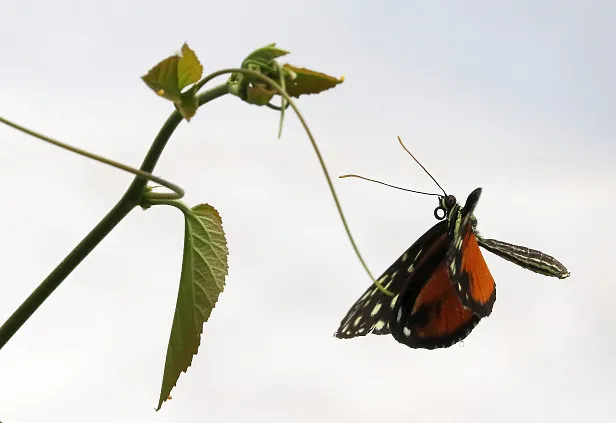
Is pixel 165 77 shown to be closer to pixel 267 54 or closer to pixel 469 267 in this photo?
pixel 267 54

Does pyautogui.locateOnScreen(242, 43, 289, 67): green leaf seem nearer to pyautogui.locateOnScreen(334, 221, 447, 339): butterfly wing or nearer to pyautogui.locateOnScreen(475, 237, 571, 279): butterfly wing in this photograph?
pyautogui.locateOnScreen(334, 221, 447, 339): butterfly wing

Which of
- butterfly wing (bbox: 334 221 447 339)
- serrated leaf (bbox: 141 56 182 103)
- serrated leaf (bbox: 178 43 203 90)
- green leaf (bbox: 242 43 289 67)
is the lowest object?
serrated leaf (bbox: 141 56 182 103)

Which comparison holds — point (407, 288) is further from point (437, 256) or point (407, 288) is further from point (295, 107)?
point (295, 107)

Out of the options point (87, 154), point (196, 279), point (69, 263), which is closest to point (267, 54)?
point (87, 154)

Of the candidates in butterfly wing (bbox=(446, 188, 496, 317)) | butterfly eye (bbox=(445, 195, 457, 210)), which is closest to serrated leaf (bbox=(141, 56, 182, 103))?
butterfly wing (bbox=(446, 188, 496, 317))

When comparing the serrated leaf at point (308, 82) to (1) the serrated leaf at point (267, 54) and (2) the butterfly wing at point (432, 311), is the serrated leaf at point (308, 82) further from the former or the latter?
(2) the butterfly wing at point (432, 311)

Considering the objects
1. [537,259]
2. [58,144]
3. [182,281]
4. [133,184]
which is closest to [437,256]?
[537,259]

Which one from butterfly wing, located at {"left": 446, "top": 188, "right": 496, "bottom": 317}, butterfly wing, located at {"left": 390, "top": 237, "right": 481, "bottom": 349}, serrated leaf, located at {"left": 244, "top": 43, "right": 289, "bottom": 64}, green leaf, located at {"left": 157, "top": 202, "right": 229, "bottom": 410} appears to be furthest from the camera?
butterfly wing, located at {"left": 390, "top": 237, "right": 481, "bottom": 349}
